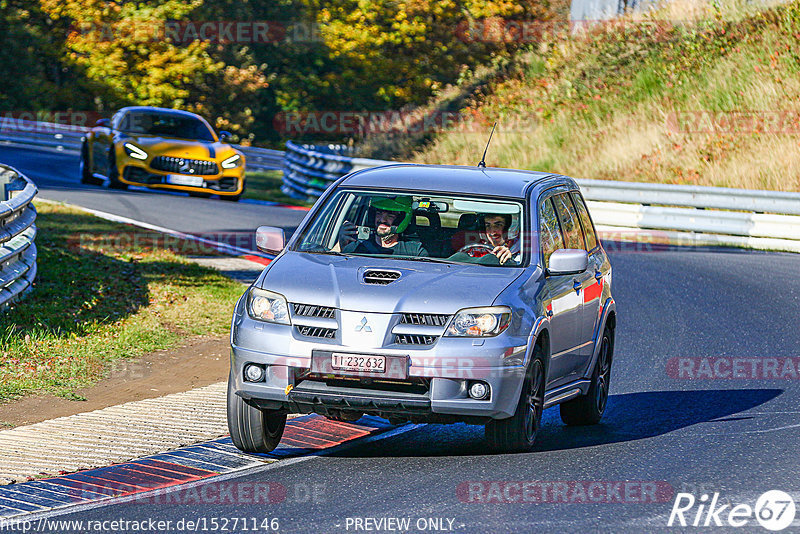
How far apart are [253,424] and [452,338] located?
4.45 feet

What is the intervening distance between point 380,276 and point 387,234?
91cm

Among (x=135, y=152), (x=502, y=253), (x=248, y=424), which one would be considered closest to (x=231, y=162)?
(x=135, y=152)

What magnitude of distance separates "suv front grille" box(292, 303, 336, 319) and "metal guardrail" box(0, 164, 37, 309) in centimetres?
492

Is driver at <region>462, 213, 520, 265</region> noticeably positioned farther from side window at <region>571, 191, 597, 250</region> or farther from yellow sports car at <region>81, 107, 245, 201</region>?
yellow sports car at <region>81, 107, 245, 201</region>

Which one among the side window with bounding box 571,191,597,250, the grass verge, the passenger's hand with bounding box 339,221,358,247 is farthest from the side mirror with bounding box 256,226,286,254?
the side window with bounding box 571,191,597,250

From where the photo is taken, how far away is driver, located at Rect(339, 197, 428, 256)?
820 cm

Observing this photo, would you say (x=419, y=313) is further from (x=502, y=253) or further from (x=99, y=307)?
(x=99, y=307)

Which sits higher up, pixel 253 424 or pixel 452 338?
pixel 452 338

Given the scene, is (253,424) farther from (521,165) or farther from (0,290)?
(521,165)

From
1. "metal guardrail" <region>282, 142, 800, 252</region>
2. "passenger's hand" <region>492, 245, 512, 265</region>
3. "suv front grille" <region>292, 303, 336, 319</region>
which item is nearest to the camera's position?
"suv front grille" <region>292, 303, 336, 319</region>

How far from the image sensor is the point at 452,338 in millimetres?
7059

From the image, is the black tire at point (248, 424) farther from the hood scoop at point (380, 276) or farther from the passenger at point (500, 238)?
the passenger at point (500, 238)

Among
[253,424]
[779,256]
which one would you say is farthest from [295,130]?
[253,424]

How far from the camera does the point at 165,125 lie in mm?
25062
